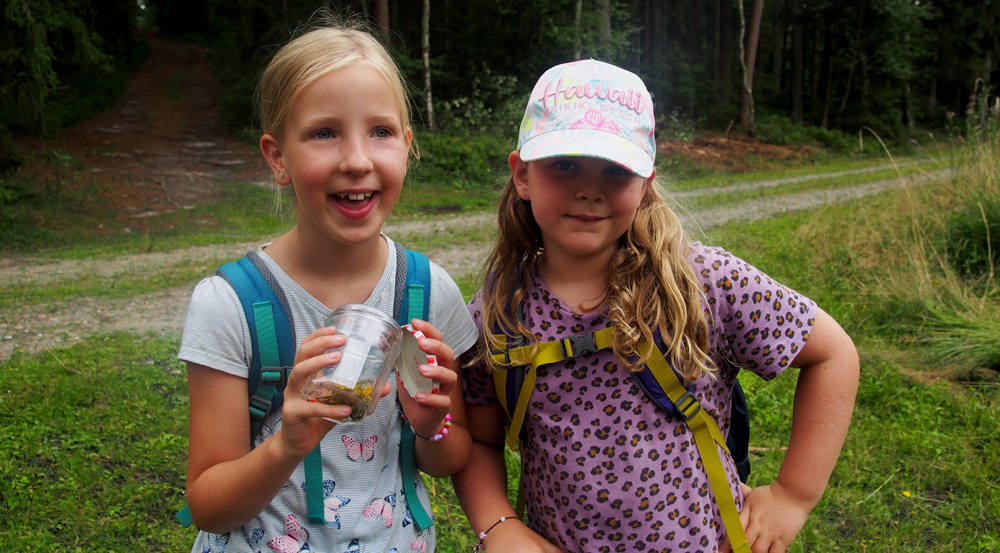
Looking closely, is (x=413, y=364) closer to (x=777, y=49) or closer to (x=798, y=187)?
(x=798, y=187)

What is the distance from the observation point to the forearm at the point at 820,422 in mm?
1771

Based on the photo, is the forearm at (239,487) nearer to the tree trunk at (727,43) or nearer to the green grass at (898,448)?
the green grass at (898,448)

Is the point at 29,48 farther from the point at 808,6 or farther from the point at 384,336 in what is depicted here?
the point at 808,6

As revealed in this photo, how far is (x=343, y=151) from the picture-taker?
1.55 m

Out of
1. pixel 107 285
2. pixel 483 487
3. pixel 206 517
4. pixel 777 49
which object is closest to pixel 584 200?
pixel 483 487

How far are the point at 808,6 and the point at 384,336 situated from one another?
33470mm

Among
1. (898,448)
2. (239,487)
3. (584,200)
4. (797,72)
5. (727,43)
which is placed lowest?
(898,448)

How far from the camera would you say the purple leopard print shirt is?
65.9 inches

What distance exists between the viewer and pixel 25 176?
12.5 metres

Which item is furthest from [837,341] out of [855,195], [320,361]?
[855,195]

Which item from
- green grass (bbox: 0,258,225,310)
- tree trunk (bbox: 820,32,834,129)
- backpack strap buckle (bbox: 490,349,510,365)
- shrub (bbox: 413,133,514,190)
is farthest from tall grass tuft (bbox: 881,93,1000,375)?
tree trunk (bbox: 820,32,834,129)

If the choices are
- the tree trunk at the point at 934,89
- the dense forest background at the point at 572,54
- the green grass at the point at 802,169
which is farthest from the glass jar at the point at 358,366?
the tree trunk at the point at 934,89

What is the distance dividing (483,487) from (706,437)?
603 millimetres

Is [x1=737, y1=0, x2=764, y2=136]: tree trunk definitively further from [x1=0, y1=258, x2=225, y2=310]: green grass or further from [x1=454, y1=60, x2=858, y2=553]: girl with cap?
[x1=454, y1=60, x2=858, y2=553]: girl with cap
